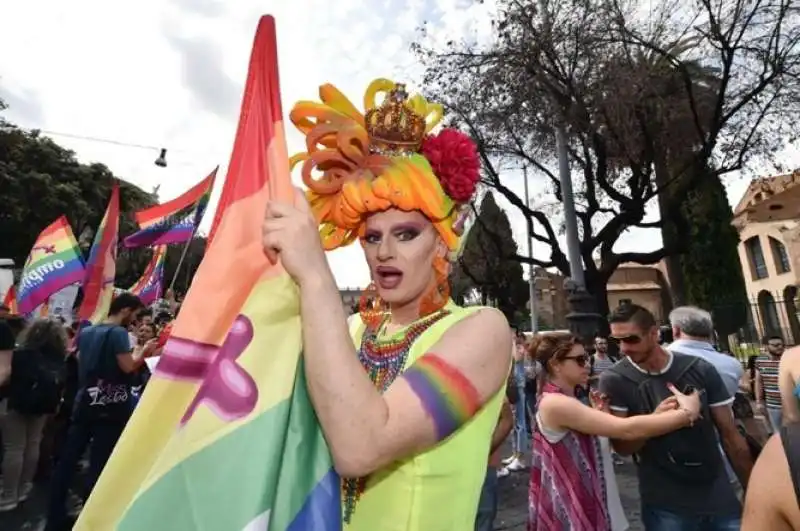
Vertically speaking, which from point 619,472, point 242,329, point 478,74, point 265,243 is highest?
point 478,74

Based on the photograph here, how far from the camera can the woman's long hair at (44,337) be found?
16.6 feet

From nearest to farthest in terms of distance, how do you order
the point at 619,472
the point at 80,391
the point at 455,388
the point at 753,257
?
1. the point at 455,388
2. the point at 80,391
3. the point at 619,472
4. the point at 753,257

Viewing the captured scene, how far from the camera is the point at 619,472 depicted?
6.75 m

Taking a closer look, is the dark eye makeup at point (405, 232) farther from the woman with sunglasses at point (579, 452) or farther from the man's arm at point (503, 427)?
the man's arm at point (503, 427)

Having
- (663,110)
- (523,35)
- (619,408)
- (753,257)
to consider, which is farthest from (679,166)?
(753,257)

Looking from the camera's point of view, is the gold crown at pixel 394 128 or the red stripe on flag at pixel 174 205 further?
the red stripe on flag at pixel 174 205

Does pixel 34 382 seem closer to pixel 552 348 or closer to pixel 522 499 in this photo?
pixel 552 348

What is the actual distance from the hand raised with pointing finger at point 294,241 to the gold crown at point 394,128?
47 cm

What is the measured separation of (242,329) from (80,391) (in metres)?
4.39

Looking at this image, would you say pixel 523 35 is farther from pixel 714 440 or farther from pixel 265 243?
pixel 265 243

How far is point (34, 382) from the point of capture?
5039 mm

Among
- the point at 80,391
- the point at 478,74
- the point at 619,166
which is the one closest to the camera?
the point at 80,391

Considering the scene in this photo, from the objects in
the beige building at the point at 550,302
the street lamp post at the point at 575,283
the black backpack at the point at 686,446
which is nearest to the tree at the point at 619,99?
the street lamp post at the point at 575,283

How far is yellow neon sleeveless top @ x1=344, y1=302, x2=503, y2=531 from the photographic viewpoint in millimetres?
1068
